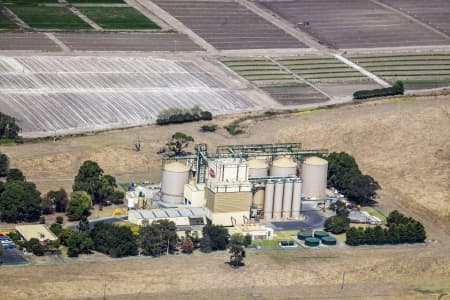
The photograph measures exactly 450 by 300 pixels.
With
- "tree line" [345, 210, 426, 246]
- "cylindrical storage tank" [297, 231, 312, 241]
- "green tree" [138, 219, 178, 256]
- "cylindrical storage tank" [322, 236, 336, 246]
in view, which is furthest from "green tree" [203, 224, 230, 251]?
"tree line" [345, 210, 426, 246]

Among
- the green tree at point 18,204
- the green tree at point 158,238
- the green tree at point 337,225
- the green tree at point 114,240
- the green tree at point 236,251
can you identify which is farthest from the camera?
the green tree at point 337,225

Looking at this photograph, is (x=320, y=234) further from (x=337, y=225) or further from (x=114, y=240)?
(x=114, y=240)

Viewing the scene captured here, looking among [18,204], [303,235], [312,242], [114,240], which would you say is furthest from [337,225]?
[18,204]

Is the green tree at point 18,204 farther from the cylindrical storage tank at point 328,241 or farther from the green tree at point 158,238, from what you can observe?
the cylindrical storage tank at point 328,241

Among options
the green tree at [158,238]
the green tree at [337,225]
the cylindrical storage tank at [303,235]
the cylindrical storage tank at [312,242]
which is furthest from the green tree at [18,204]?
the green tree at [337,225]

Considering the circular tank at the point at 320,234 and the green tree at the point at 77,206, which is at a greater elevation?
the green tree at the point at 77,206

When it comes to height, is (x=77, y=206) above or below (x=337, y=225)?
above
